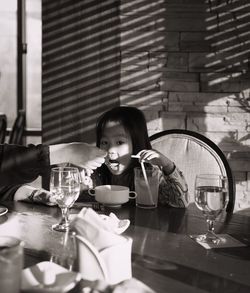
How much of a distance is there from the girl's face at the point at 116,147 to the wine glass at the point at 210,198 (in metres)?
0.71

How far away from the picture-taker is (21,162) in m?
1.77

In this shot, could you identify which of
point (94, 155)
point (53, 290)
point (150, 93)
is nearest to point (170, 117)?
point (150, 93)

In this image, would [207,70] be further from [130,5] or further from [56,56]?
[56,56]

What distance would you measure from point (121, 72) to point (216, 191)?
5.67 ft

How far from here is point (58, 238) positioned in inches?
54.1

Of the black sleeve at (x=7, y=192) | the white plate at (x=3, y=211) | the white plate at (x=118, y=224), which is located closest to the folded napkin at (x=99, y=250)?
the white plate at (x=118, y=224)

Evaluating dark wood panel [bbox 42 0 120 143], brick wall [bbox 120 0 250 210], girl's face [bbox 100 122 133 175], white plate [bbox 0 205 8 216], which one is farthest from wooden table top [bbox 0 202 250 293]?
dark wood panel [bbox 42 0 120 143]

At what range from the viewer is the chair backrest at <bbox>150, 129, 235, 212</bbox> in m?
2.08

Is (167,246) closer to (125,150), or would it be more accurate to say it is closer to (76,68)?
(125,150)

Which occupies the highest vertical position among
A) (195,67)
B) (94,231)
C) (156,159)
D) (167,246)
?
(195,67)

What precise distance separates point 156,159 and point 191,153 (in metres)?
0.25

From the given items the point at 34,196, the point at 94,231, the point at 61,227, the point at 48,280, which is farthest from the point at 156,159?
the point at 48,280

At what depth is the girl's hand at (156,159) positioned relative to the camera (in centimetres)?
187

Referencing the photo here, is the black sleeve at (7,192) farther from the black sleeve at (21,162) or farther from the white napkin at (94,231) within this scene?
the white napkin at (94,231)
